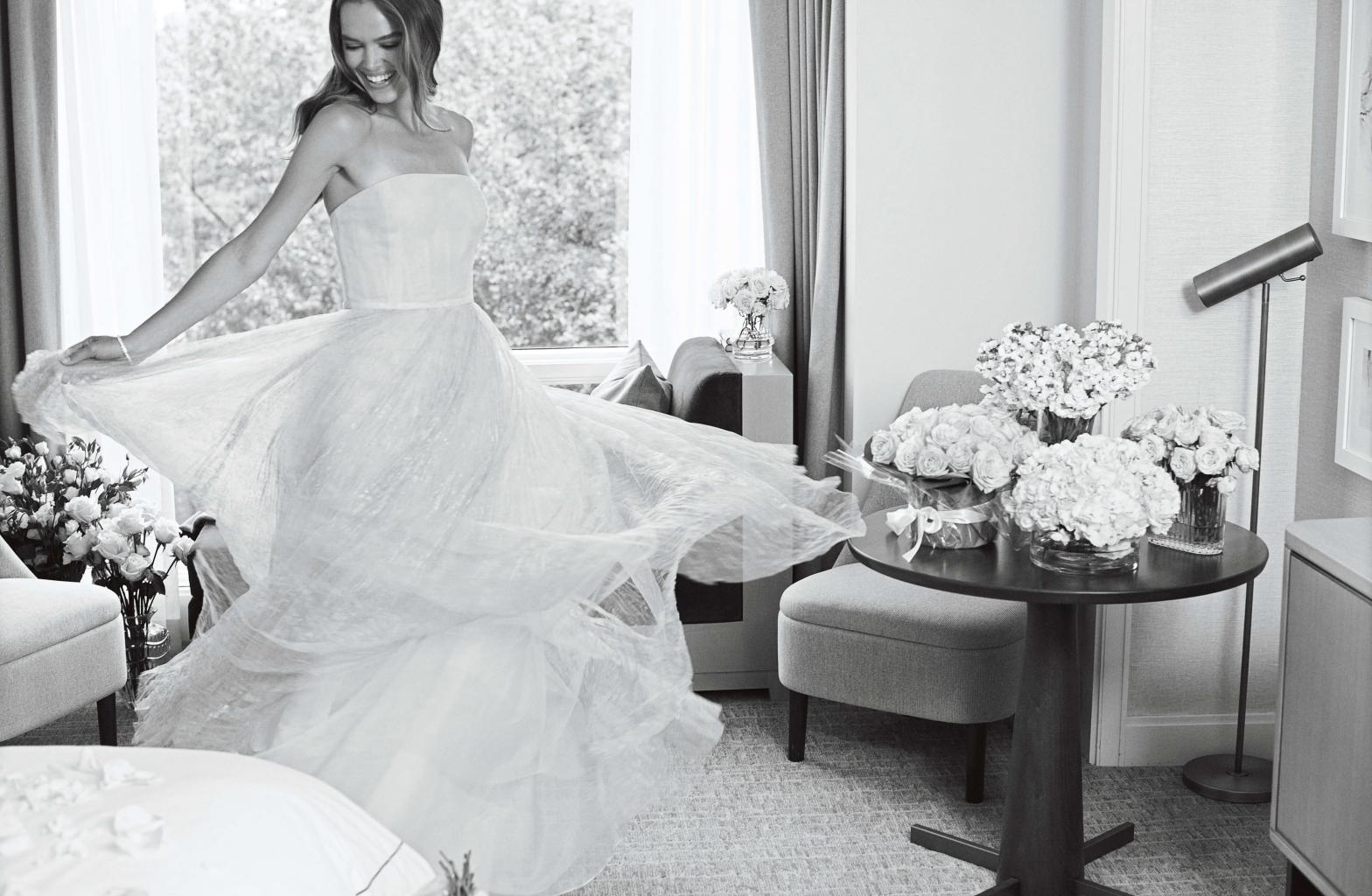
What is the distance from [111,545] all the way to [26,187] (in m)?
1.29

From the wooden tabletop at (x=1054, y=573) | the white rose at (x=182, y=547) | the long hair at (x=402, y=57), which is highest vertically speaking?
the long hair at (x=402, y=57)

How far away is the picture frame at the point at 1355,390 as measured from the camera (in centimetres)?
298

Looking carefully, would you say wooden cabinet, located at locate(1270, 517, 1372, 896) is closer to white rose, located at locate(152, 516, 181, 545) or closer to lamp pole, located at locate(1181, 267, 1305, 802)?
lamp pole, located at locate(1181, 267, 1305, 802)

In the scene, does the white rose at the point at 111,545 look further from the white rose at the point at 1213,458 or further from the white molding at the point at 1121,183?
the white rose at the point at 1213,458

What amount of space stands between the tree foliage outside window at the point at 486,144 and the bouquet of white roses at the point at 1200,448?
263cm

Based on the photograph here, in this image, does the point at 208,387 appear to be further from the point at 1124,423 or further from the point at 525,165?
the point at 525,165

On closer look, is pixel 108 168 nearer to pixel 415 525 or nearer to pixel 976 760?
pixel 415 525

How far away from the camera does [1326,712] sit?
2.49m

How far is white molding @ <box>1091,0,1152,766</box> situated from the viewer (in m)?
3.27

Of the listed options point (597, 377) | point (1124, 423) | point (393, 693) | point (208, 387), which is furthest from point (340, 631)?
point (597, 377)

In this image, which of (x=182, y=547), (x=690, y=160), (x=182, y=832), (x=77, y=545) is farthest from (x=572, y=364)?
(x=182, y=832)

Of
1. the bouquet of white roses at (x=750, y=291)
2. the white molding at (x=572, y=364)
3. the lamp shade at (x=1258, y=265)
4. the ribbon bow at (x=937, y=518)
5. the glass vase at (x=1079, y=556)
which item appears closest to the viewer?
the glass vase at (x=1079, y=556)

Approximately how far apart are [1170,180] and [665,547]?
5.65 feet

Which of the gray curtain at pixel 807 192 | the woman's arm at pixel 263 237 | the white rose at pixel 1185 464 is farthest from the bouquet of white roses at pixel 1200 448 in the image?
the woman's arm at pixel 263 237
